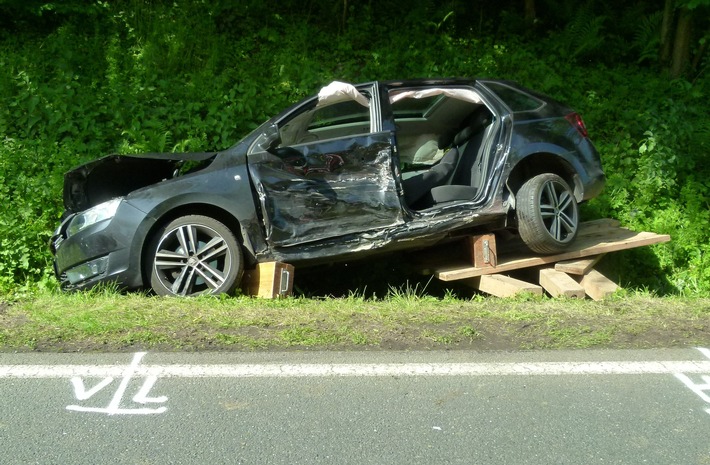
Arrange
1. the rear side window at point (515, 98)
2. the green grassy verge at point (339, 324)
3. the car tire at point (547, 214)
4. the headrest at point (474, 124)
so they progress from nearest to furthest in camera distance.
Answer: the green grassy verge at point (339, 324)
the car tire at point (547, 214)
the rear side window at point (515, 98)
the headrest at point (474, 124)

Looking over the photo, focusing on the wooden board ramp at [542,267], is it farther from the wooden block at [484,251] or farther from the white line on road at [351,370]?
the white line on road at [351,370]

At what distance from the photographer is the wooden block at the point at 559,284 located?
21.1 ft

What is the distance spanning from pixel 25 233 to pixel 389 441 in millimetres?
5494

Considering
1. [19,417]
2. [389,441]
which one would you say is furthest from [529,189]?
[19,417]

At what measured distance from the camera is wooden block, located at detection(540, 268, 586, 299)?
6426 millimetres

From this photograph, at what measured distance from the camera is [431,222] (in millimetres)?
6598

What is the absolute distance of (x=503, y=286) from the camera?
658 cm

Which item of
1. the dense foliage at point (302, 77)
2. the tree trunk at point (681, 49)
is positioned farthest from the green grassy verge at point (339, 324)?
the tree trunk at point (681, 49)

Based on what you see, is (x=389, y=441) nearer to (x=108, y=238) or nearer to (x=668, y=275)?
(x=108, y=238)

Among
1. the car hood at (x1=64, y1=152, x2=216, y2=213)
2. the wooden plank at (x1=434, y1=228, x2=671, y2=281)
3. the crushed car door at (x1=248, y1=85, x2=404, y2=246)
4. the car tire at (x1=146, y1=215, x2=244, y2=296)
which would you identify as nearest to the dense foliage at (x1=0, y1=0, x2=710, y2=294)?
the wooden plank at (x1=434, y1=228, x2=671, y2=281)

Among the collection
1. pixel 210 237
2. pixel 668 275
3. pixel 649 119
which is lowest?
pixel 668 275

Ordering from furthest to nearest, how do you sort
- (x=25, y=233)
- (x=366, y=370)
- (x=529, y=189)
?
(x=25, y=233) → (x=529, y=189) → (x=366, y=370)

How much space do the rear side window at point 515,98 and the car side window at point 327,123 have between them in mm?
1290

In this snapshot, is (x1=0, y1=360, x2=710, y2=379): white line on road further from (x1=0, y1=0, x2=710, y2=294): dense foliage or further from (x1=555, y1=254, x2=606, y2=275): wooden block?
(x1=0, y1=0, x2=710, y2=294): dense foliage
